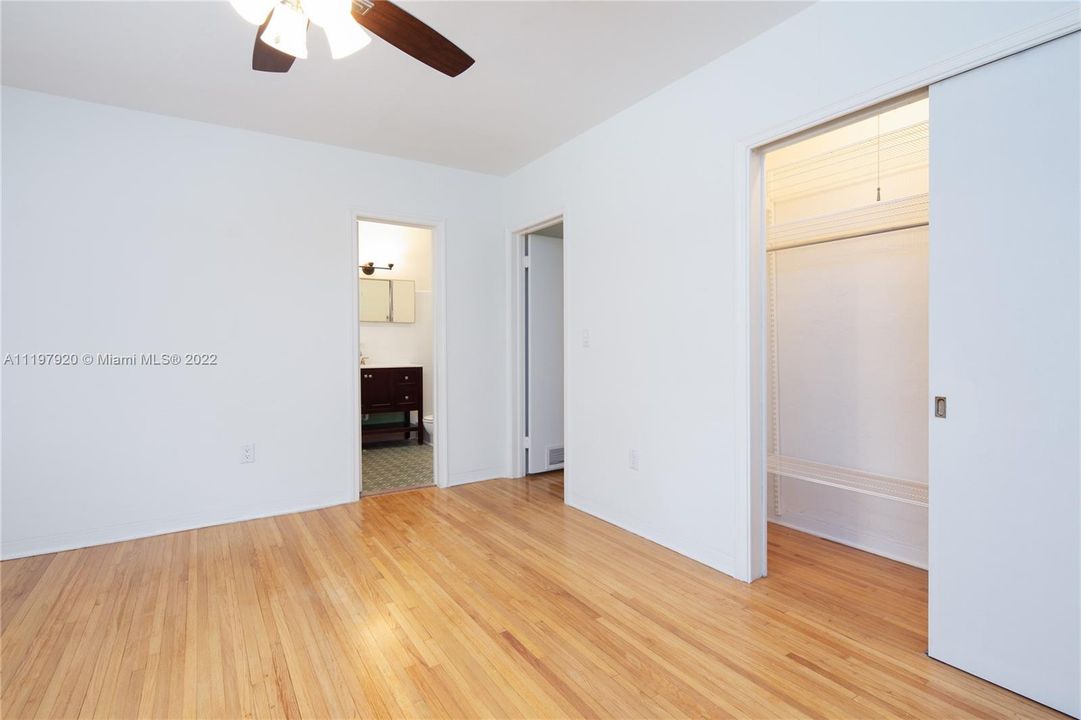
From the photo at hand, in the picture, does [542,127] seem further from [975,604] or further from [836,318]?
[975,604]

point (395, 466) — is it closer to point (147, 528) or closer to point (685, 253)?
point (147, 528)

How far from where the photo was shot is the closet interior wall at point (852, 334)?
2.63 meters

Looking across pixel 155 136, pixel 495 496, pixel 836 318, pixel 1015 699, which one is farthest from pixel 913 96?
pixel 155 136

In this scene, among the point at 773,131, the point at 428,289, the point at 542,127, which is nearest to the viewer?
the point at 773,131

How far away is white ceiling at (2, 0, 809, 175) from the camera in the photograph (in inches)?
87.1

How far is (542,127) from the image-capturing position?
341 centimetres

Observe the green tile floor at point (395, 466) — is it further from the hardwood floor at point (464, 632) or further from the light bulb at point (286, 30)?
the light bulb at point (286, 30)

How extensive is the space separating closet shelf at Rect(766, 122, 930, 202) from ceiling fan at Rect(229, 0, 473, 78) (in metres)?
2.15

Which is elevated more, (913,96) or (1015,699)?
(913,96)

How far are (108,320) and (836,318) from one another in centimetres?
416

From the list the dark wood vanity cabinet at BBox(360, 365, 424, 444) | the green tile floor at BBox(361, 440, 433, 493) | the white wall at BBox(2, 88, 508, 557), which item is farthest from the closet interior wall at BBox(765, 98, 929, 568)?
the dark wood vanity cabinet at BBox(360, 365, 424, 444)

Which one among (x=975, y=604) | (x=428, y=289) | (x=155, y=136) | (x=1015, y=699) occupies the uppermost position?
(x=155, y=136)

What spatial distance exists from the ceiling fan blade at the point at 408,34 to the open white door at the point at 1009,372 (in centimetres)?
169

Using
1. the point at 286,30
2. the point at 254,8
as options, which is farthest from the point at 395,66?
the point at 254,8
